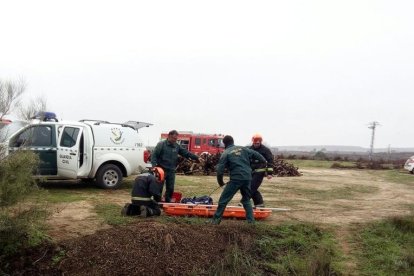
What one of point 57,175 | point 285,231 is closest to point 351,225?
point 285,231

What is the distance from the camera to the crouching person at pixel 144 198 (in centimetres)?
829

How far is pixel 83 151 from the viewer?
456 inches

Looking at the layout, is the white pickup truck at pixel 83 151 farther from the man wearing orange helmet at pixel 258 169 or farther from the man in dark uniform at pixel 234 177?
the man in dark uniform at pixel 234 177

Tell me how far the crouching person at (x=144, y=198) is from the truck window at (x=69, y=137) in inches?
156

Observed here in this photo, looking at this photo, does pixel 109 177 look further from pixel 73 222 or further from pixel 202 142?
pixel 202 142

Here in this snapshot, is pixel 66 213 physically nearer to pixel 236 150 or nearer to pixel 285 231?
pixel 236 150

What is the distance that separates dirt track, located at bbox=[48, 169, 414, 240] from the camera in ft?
25.1

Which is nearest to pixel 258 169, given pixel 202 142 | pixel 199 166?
pixel 199 166

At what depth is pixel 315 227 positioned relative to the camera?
27.8ft

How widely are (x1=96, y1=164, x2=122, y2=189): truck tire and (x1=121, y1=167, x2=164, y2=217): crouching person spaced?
3.74 metres

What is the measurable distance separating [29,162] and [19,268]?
141 centimetres

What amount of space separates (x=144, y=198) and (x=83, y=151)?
394 cm

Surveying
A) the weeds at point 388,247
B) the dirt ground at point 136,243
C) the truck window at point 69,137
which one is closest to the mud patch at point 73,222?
the dirt ground at point 136,243

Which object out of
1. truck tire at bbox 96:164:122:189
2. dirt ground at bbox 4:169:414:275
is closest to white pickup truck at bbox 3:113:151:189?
truck tire at bbox 96:164:122:189
